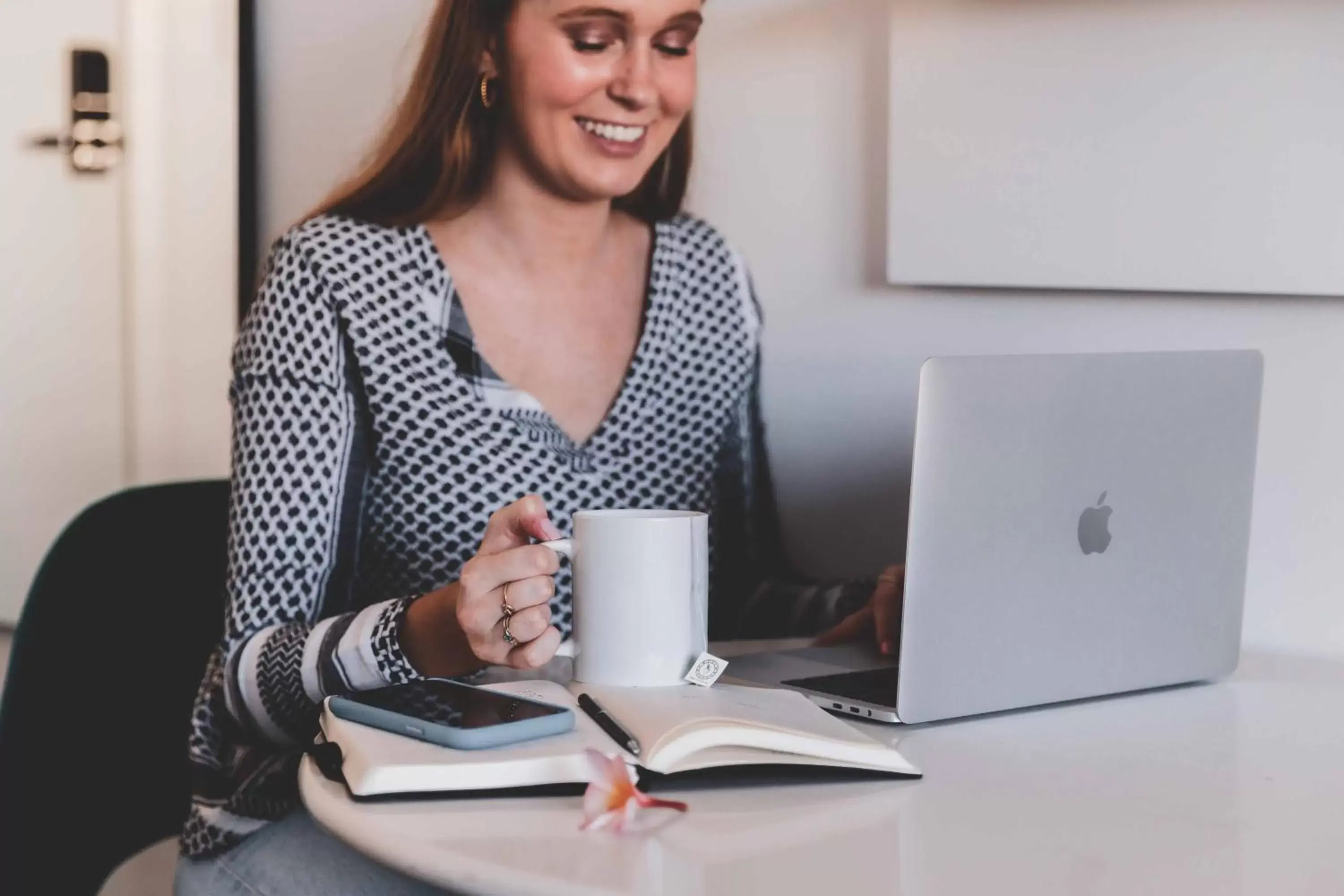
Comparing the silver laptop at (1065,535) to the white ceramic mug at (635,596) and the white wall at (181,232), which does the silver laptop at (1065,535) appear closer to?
the white ceramic mug at (635,596)

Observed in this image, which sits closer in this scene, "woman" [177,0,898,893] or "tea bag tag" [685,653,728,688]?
"tea bag tag" [685,653,728,688]

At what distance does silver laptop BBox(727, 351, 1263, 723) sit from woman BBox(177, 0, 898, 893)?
0.68 ft

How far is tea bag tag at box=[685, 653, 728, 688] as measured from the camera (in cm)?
108

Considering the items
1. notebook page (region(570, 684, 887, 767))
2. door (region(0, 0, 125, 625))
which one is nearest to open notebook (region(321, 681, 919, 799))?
notebook page (region(570, 684, 887, 767))

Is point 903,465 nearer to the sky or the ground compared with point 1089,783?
nearer to the sky

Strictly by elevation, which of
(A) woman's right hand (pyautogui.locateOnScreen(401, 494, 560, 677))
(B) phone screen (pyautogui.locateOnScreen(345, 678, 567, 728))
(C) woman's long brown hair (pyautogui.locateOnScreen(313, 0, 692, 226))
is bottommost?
(B) phone screen (pyautogui.locateOnScreen(345, 678, 567, 728))

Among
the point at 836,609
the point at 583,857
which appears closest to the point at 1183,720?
the point at 836,609

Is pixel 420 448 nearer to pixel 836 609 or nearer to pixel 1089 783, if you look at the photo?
pixel 836 609

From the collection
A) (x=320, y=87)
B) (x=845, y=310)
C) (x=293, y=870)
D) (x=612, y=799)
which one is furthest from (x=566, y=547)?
(x=320, y=87)

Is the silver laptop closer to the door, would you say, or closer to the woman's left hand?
the woman's left hand

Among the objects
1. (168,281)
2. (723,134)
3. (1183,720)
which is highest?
(723,134)

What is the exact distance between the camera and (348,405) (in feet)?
4.67

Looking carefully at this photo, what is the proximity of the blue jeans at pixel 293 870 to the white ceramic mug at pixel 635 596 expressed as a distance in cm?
23

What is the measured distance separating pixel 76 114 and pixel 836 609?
1.42 m
